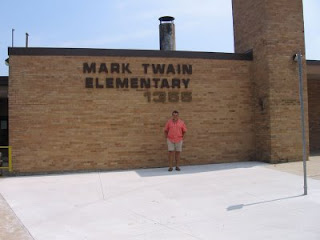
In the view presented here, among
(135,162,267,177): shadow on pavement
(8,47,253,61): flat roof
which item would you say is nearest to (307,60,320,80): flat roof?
(8,47,253,61): flat roof

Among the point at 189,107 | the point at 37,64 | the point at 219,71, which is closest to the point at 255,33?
the point at 219,71

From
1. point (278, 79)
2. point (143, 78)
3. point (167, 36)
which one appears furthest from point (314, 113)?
point (143, 78)

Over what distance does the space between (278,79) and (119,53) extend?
4.86 m

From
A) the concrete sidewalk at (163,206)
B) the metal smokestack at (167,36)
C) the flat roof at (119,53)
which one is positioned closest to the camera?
the concrete sidewalk at (163,206)

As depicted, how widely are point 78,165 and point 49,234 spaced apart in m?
5.58

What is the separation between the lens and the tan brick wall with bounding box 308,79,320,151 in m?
15.6

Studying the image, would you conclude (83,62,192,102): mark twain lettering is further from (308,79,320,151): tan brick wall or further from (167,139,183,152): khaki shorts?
(308,79,320,151): tan brick wall

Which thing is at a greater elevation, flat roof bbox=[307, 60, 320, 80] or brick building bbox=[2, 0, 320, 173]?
flat roof bbox=[307, 60, 320, 80]

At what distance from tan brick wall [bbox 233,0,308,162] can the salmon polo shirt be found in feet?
8.90

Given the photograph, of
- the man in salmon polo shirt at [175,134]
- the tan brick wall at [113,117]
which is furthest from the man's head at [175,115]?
the tan brick wall at [113,117]

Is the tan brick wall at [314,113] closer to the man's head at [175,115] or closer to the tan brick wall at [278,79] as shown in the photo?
the tan brick wall at [278,79]

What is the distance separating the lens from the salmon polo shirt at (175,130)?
10664 mm

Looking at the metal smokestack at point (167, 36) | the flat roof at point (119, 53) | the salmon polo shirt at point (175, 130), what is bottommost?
the salmon polo shirt at point (175, 130)

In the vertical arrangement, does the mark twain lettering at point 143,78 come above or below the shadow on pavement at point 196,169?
above
